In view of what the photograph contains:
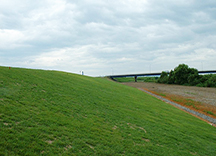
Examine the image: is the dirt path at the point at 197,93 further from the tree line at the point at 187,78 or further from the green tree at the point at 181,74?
the green tree at the point at 181,74

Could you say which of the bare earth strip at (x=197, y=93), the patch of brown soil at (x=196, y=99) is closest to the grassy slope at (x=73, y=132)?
the patch of brown soil at (x=196, y=99)

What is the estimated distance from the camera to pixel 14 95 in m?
9.61

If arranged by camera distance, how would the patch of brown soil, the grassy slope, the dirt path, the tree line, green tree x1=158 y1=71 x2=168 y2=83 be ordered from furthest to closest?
green tree x1=158 y1=71 x2=168 y2=83 → the tree line → the dirt path → the patch of brown soil → the grassy slope

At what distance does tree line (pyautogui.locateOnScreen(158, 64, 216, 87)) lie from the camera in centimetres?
6230

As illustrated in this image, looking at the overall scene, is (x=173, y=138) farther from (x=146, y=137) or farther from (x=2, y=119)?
(x=2, y=119)

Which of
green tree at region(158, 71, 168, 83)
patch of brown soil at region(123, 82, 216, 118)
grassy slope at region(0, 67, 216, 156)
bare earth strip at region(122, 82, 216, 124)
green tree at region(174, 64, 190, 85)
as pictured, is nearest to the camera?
grassy slope at region(0, 67, 216, 156)

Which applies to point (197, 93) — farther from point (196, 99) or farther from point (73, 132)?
point (73, 132)

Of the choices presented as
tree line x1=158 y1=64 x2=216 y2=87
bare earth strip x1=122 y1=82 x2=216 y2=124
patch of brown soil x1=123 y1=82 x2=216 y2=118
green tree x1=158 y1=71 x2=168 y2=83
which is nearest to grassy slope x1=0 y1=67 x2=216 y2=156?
patch of brown soil x1=123 y1=82 x2=216 y2=118

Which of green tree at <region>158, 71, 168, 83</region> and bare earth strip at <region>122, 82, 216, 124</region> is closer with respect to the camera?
bare earth strip at <region>122, 82, 216, 124</region>

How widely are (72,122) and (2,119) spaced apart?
3.17 m

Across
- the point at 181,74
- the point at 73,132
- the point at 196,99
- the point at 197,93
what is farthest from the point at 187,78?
the point at 73,132

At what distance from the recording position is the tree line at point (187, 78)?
62.3 meters

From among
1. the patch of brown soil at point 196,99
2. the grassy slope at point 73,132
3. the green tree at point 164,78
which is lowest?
the patch of brown soil at point 196,99

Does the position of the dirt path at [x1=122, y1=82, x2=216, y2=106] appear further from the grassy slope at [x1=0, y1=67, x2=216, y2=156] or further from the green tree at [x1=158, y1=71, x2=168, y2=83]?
the green tree at [x1=158, y1=71, x2=168, y2=83]
